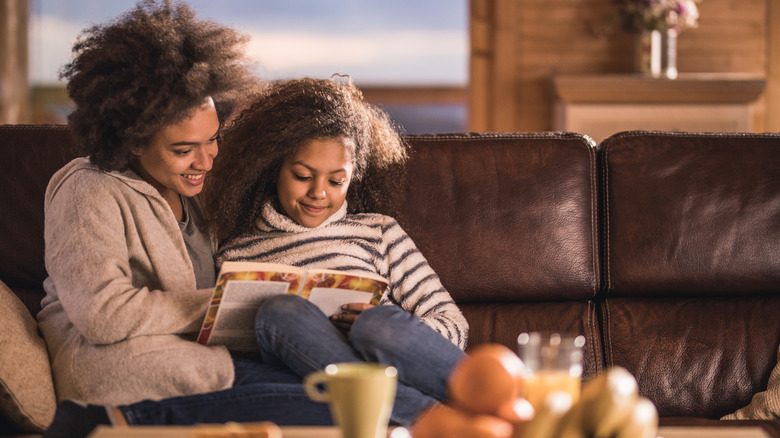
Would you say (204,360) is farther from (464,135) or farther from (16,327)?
(464,135)

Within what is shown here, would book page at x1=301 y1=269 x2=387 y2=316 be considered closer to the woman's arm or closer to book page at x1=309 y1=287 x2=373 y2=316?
book page at x1=309 y1=287 x2=373 y2=316

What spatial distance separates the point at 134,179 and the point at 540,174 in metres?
0.97

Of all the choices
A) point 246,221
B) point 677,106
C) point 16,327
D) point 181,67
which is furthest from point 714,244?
point 677,106

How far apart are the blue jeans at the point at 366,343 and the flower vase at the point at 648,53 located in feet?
11.2

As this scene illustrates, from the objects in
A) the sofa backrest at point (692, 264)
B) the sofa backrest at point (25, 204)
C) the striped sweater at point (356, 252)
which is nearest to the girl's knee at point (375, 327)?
the striped sweater at point (356, 252)

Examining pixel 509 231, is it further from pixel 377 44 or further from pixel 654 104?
pixel 377 44

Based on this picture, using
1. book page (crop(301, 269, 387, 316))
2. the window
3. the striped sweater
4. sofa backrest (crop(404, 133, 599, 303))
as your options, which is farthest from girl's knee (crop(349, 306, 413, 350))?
the window

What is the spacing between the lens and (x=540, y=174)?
2.12m

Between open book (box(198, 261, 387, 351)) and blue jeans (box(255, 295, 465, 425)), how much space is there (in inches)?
1.6

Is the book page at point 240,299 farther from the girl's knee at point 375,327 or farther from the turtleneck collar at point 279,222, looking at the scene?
the turtleneck collar at point 279,222

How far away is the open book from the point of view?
64.6 inches

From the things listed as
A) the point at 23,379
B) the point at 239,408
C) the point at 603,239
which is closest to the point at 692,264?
the point at 603,239

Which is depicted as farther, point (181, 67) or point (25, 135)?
point (25, 135)

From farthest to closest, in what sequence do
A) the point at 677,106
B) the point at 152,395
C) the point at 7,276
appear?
the point at 677,106, the point at 7,276, the point at 152,395
